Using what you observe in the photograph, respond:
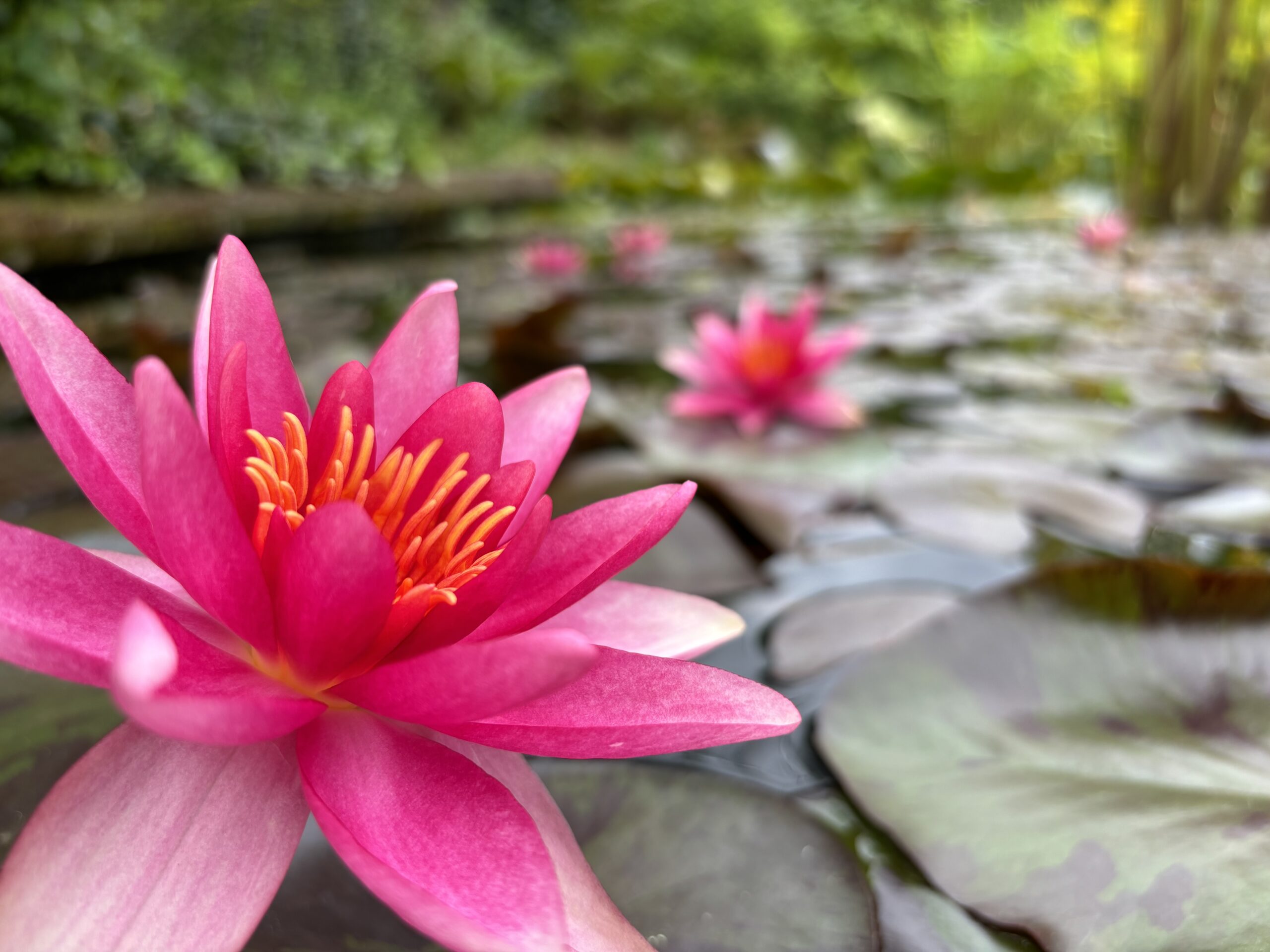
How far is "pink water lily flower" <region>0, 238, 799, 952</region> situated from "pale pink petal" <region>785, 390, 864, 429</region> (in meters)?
0.71

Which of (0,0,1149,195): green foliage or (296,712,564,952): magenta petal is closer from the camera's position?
(296,712,564,952): magenta petal

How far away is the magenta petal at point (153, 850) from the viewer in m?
0.28

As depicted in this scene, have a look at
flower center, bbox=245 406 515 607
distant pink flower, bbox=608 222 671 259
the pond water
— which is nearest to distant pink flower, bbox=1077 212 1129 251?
the pond water

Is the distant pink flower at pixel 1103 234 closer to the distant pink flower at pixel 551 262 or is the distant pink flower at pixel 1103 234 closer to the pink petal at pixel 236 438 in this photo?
the distant pink flower at pixel 551 262

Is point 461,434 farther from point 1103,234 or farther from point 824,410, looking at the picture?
point 1103,234

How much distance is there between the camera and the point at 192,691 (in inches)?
12.3

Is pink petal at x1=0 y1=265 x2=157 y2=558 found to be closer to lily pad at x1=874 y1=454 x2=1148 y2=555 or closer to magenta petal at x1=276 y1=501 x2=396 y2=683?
magenta petal at x1=276 y1=501 x2=396 y2=683

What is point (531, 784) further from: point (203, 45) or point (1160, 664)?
point (203, 45)

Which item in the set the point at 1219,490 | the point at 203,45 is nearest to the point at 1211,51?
the point at 1219,490

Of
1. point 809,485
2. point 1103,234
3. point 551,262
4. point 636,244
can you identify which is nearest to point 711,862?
point 809,485

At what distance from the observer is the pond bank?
6.01 feet

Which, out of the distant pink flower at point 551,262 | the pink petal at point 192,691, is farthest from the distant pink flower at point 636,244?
the pink petal at point 192,691

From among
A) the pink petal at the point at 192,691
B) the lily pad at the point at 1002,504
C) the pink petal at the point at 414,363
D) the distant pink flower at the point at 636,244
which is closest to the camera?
the pink petal at the point at 192,691

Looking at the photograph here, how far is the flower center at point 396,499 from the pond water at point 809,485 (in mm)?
153
